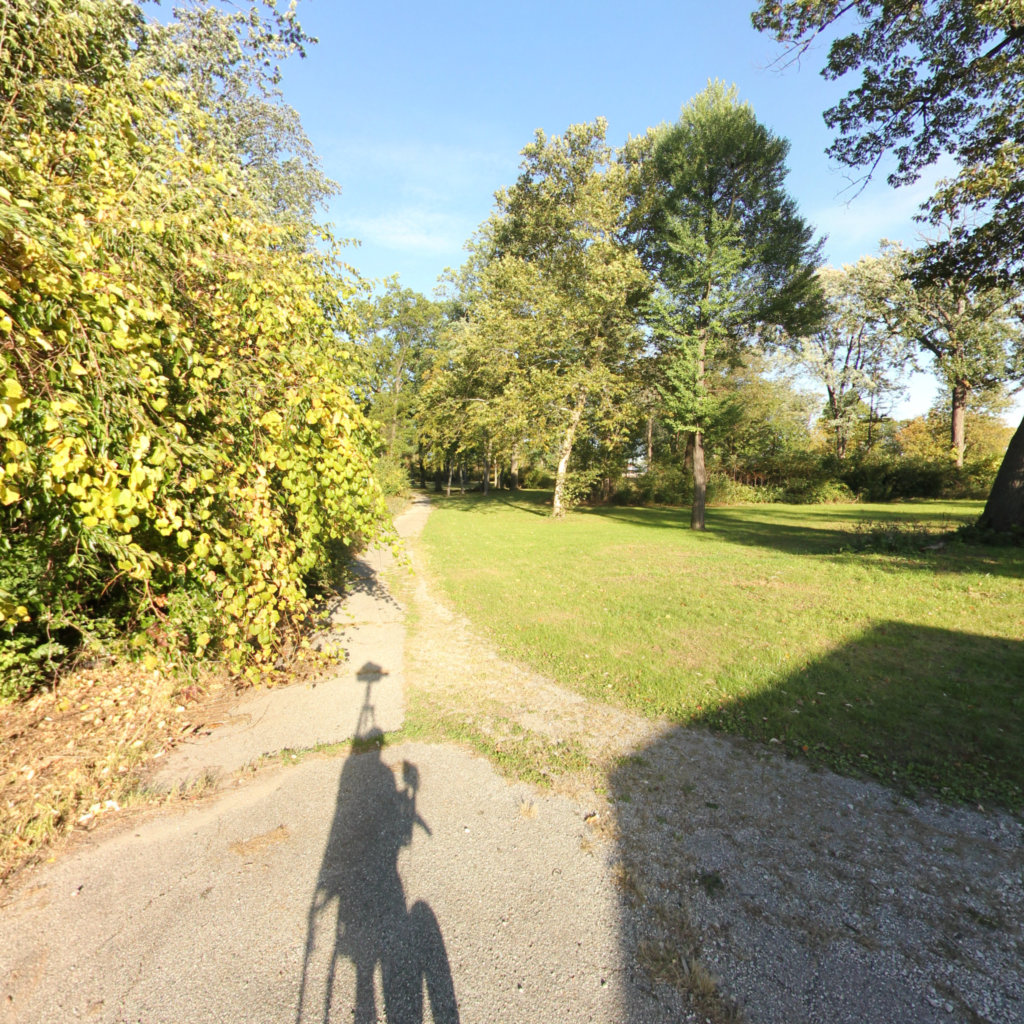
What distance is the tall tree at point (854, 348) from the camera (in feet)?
111

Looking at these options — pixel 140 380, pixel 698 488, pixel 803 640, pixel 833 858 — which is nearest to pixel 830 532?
pixel 698 488

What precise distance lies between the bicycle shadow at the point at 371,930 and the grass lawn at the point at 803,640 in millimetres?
2760

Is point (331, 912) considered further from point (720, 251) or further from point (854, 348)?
point (854, 348)

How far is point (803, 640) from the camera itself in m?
6.66

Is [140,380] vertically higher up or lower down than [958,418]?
lower down

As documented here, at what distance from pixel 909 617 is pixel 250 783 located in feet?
30.3

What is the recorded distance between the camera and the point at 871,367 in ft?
123

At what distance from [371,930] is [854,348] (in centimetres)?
4844

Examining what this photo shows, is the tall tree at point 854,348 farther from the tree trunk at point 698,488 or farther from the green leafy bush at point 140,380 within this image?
the green leafy bush at point 140,380

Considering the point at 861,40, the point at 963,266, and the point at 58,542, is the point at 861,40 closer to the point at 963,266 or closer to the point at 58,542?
the point at 963,266

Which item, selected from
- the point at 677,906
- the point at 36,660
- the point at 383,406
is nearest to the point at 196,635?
the point at 36,660

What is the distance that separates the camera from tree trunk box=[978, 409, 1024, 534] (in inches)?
473

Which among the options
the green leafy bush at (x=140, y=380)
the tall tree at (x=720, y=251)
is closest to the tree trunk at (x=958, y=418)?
the tall tree at (x=720, y=251)

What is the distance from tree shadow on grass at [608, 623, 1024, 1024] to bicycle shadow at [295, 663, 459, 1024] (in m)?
1.04
